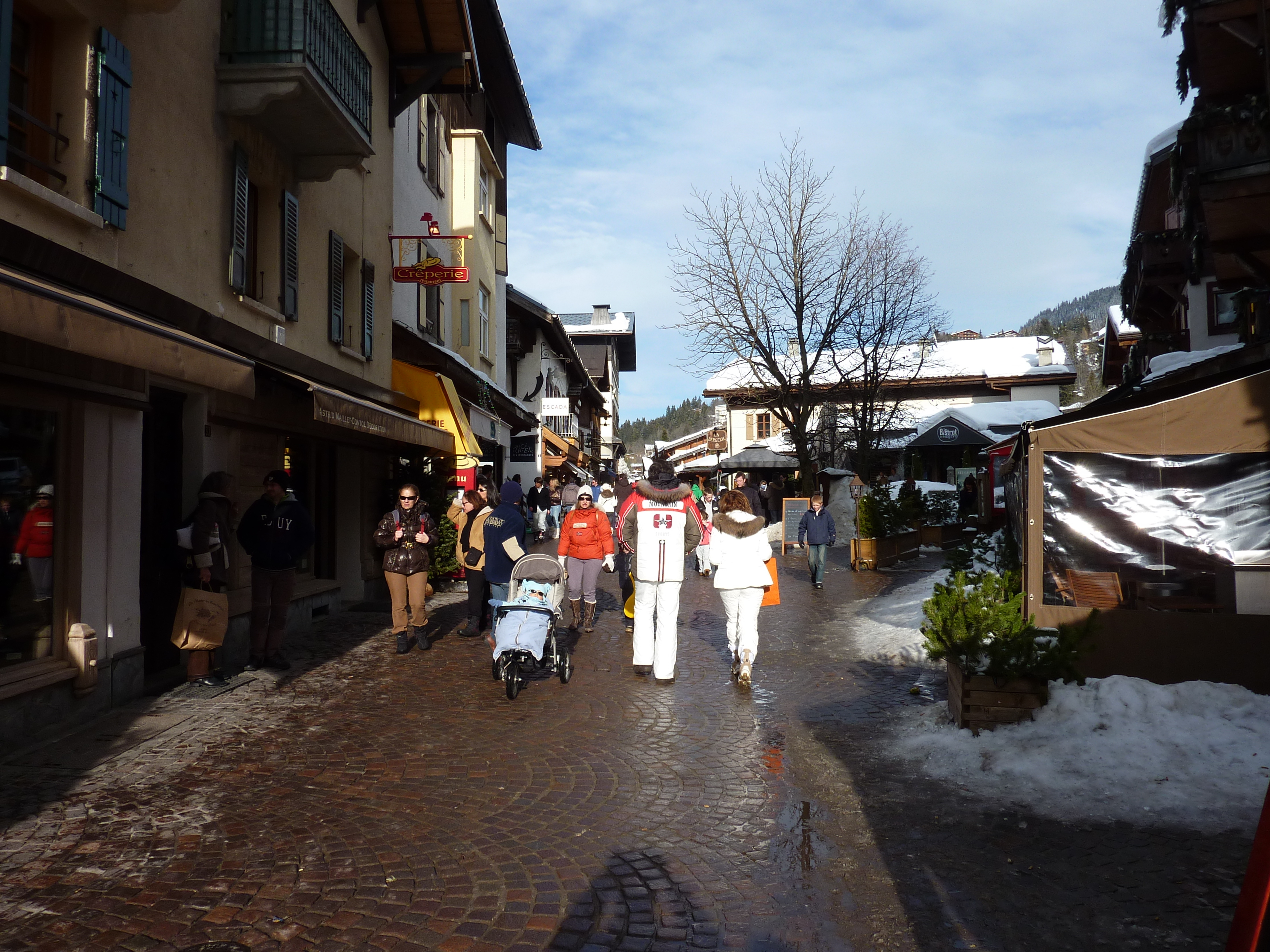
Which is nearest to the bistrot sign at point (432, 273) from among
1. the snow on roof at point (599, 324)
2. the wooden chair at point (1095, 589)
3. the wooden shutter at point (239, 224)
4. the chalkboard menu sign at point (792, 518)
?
the wooden shutter at point (239, 224)

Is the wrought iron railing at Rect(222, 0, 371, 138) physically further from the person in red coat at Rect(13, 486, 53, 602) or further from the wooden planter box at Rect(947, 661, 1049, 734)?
the wooden planter box at Rect(947, 661, 1049, 734)

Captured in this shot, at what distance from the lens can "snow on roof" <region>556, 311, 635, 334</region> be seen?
63.6 meters

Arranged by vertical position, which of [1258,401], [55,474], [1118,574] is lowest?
[1118,574]

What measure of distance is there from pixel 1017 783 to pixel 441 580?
1233 centimetres

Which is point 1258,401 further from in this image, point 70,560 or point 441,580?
point 441,580

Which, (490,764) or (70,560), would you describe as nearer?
(490,764)

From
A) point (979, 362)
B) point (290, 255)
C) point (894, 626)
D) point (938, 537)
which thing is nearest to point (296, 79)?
point (290, 255)

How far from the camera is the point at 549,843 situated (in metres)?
4.71

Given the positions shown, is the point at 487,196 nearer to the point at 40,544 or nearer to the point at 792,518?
the point at 792,518

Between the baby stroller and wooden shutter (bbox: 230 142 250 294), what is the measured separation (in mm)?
4020

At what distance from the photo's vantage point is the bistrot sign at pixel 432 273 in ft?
48.5

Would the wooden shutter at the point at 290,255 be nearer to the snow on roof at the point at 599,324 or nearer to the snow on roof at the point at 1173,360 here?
the snow on roof at the point at 1173,360

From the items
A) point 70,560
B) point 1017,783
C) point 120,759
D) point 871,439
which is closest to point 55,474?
point 70,560

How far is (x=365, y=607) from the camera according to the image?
13609 millimetres
